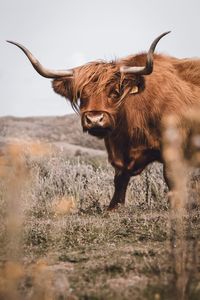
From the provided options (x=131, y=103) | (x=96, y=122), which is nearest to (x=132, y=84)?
(x=131, y=103)

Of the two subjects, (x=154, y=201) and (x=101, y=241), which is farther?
(x=154, y=201)

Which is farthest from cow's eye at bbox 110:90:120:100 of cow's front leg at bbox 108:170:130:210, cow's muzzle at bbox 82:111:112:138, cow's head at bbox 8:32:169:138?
cow's front leg at bbox 108:170:130:210

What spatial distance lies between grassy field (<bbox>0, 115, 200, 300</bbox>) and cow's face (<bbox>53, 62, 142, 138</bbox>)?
1.09 meters

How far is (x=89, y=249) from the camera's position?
4613 millimetres

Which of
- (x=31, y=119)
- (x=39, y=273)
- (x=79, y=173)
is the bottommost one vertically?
(x=31, y=119)

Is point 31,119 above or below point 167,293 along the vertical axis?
below

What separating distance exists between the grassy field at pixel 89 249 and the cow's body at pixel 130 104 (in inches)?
29.0

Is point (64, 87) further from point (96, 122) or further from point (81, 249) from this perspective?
point (81, 249)

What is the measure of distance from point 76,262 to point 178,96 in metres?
3.71

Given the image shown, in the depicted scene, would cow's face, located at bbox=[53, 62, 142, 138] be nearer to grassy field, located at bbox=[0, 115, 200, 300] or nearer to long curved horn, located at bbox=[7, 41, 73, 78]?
long curved horn, located at bbox=[7, 41, 73, 78]

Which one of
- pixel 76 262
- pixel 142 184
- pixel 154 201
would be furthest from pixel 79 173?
pixel 76 262

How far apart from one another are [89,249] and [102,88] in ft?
9.14

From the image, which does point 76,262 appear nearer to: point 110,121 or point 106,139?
point 110,121

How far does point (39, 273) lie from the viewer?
320 centimetres
